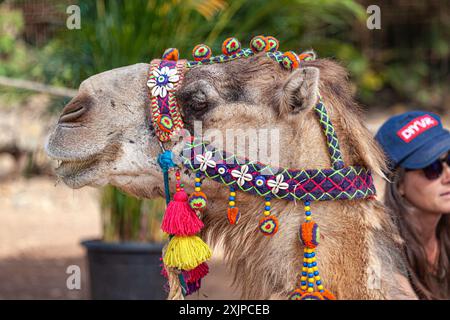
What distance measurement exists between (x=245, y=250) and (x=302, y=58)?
0.82 metres

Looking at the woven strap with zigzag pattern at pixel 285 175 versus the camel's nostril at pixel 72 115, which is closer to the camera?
the woven strap with zigzag pattern at pixel 285 175

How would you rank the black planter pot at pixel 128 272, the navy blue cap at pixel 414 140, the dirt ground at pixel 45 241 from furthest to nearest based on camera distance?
the dirt ground at pixel 45 241
the black planter pot at pixel 128 272
the navy blue cap at pixel 414 140

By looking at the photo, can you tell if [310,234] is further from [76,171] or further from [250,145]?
[76,171]

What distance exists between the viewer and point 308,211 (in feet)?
8.06

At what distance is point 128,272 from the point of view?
17.5 feet

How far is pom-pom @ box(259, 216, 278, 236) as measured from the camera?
2.46 m

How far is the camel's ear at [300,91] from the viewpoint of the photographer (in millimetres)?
2396

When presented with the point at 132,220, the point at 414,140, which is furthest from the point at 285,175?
the point at 132,220

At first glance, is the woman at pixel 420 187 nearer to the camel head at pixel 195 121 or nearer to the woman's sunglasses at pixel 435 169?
the woman's sunglasses at pixel 435 169

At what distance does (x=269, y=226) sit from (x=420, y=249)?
111cm

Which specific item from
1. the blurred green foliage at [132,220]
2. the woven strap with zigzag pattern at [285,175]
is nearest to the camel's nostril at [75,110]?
the woven strap with zigzag pattern at [285,175]

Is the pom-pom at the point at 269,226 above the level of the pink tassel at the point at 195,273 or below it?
above

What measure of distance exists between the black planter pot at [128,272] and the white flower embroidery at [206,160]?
9.53ft

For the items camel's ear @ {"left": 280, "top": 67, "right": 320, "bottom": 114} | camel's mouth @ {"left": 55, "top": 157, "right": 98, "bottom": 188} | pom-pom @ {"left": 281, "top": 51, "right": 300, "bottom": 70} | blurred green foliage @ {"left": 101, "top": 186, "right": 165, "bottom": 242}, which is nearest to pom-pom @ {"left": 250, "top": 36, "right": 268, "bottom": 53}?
pom-pom @ {"left": 281, "top": 51, "right": 300, "bottom": 70}
